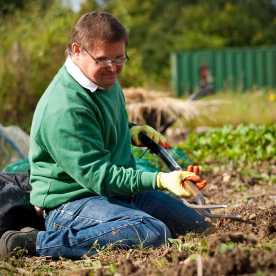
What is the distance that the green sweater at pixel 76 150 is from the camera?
2.35m

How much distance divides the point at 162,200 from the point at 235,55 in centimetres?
1316

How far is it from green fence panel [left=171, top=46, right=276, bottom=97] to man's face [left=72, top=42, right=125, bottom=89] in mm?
12347

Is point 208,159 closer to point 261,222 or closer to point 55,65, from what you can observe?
point 261,222

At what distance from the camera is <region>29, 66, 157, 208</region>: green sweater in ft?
7.72

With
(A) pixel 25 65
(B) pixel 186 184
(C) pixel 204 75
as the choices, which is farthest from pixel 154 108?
(C) pixel 204 75

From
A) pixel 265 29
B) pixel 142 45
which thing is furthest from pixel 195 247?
pixel 265 29

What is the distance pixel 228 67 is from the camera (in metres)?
15.2

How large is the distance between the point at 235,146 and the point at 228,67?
1098cm

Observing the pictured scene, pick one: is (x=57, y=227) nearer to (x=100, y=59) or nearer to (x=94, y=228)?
(x=94, y=228)

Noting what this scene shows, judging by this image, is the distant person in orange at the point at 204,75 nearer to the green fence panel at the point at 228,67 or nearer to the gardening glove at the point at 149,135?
the green fence panel at the point at 228,67

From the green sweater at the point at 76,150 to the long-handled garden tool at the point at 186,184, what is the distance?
213mm

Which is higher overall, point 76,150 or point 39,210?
point 76,150

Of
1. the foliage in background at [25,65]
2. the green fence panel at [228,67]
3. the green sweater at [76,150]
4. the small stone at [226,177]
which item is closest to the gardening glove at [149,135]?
the green sweater at [76,150]

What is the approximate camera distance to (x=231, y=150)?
15.5 feet
